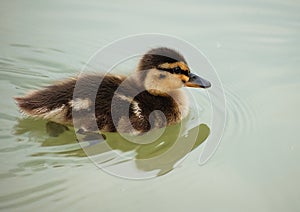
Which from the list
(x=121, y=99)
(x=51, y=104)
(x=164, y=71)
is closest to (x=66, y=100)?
(x=51, y=104)

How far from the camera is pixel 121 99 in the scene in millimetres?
2264

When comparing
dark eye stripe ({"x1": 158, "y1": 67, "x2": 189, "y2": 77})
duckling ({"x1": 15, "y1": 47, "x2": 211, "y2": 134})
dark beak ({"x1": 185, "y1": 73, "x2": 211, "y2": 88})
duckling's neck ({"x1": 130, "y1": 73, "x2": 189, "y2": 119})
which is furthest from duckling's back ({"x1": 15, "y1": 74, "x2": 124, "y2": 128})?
dark beak ({"x1": 185, "y1": 73, "x2": 211, "y2": 88})

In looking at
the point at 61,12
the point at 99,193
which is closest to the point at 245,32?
the point at 61,12

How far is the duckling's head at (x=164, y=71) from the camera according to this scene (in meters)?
2.38

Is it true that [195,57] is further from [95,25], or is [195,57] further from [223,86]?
[95,25]

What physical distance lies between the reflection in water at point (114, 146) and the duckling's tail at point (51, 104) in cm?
7

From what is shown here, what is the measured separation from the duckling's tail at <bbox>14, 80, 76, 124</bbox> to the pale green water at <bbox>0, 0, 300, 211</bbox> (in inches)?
3.1

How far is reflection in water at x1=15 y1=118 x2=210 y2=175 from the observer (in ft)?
6.83

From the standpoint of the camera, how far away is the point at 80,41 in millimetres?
3094

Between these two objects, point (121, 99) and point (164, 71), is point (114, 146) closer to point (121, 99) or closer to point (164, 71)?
point (121, 99)

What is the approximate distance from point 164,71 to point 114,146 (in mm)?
465

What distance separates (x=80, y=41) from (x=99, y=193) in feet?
4.83

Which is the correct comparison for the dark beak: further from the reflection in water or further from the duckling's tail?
the duckling's tail

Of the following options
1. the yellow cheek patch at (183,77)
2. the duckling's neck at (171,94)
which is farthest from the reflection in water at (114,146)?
the yellow cheek patch at (183,77)
